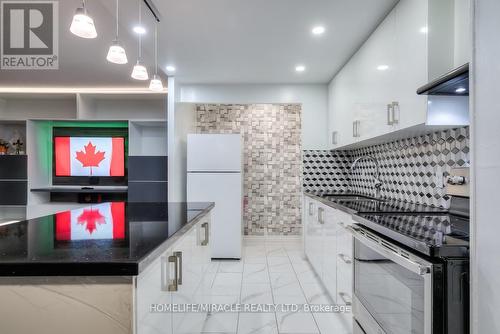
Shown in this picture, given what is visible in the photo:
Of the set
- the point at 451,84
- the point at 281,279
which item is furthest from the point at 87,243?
the point at 281,279

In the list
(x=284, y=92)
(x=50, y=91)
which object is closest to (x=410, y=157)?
(x=284, y=92)

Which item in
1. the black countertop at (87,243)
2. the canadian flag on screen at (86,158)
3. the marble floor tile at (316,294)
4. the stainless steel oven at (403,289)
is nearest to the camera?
the black countertop at (87,243)

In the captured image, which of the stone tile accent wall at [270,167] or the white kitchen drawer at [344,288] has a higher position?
the stone tile accent wall at [270,167]

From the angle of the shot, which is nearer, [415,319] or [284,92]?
[415,319]

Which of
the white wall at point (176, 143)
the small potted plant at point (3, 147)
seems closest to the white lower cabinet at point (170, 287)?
the white wall at point (176, 143)

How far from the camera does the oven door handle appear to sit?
0.97 metres

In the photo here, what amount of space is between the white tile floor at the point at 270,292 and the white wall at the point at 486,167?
1318mm

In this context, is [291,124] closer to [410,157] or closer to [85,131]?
[410,157]

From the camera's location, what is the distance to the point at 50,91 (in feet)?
12.9

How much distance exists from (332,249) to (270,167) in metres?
2.38

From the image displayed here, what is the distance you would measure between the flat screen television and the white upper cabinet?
3.24 metres

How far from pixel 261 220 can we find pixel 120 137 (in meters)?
2.51

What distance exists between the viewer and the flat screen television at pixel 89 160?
4.08m

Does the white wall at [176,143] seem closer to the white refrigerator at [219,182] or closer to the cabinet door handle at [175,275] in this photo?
the white refrigerator at [219,182]
